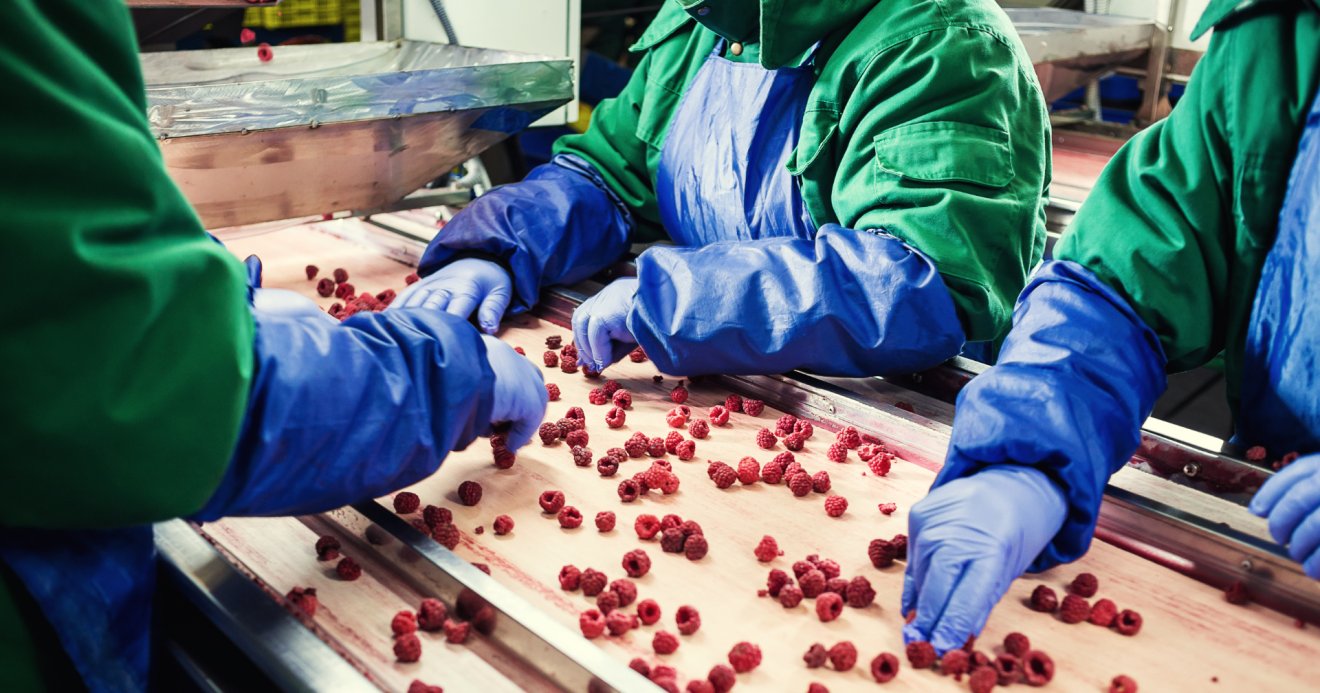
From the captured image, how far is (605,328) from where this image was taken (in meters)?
1.64

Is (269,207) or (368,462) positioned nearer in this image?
(368,462)

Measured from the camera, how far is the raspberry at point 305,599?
1.05m

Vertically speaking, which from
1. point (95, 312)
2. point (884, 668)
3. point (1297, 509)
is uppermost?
point (95, 312)

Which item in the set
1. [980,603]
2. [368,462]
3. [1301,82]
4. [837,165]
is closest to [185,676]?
[368,462]

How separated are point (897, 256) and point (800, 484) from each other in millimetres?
407

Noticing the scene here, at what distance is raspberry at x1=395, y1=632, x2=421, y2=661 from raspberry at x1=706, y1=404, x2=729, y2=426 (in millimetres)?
625

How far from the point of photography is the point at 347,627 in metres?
1.04

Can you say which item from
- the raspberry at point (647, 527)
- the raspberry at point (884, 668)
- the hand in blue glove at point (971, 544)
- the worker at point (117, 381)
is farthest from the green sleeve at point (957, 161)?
the worker at point (117, 381)

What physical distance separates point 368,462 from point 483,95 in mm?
1320

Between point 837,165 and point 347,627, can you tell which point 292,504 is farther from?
point 837,165

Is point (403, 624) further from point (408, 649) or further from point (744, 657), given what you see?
point (744, 657)

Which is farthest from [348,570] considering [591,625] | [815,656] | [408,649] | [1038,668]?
[1038,668]

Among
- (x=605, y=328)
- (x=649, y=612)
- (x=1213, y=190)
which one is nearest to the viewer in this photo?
(x=649, y=612)

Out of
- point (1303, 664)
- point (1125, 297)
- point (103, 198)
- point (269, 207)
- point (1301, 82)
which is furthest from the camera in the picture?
point (269, 207)
